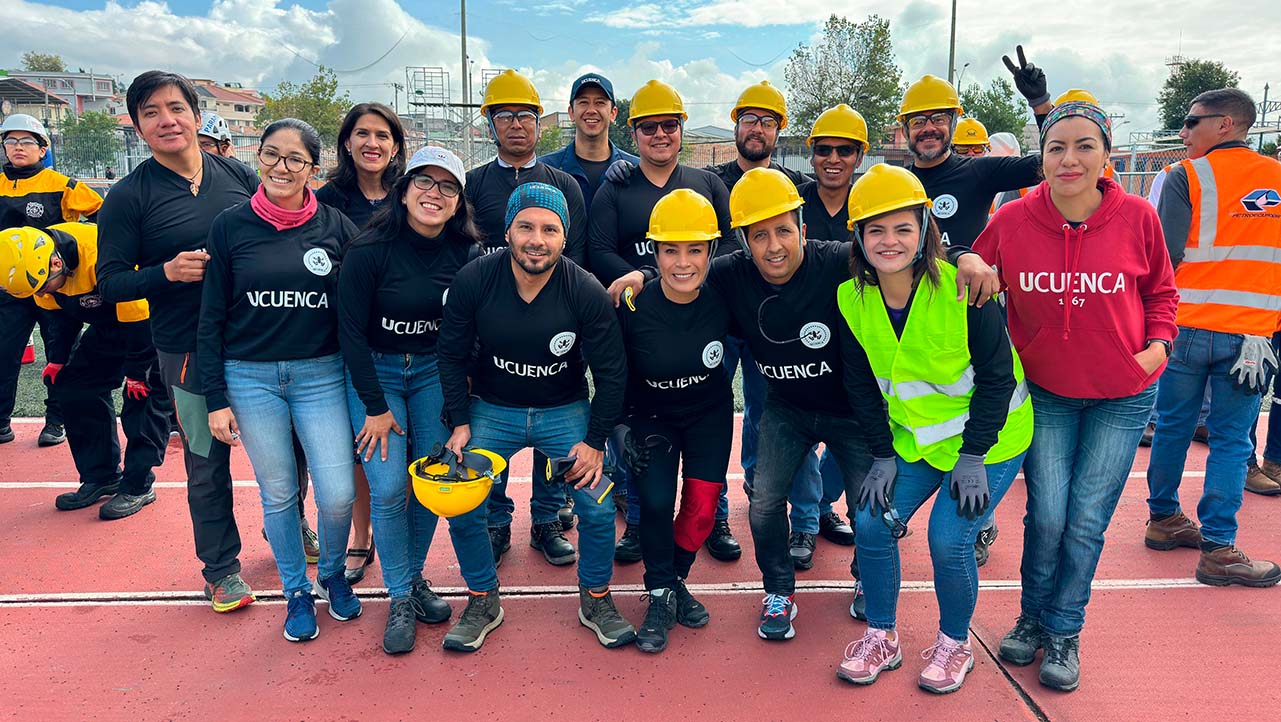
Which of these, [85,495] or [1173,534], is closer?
[1173,534]

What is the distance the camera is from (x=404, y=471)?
365 centimetres

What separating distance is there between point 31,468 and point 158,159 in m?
3.80

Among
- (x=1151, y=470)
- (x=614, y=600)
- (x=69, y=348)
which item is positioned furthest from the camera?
(x=69, y=348)

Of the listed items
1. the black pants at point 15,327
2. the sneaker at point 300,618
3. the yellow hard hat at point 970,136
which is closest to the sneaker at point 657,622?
the sneaker at point 300,618

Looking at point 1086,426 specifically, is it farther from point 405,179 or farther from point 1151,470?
point 405,179

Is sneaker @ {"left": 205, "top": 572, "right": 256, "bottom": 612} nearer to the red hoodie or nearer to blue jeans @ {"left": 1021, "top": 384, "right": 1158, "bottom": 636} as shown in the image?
blue jeans @ {"left": 1021, "top": 384, "right": 1158, "bottom": 636}

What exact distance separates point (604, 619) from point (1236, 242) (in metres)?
3.88

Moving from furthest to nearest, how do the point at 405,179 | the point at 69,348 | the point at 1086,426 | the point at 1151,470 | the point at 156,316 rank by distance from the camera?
the point at 69,348 < the point at 1151,470 < the point at 156,316 < the point at 405,179 < the point at 1086,426

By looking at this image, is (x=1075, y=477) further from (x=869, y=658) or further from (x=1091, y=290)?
(x=869, y=658)

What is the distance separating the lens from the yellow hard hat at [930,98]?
4.39m

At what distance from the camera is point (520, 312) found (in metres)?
3.39

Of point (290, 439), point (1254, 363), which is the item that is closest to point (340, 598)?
point (290, 439)

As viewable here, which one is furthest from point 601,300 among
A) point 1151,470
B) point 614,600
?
point 1151,470

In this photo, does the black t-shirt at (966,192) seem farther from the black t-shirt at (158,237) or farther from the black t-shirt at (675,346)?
Result: the black t-shirt at (158,237)
